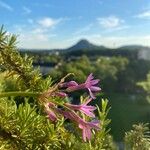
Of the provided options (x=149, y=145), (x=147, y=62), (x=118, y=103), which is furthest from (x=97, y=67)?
(x=149, y=145)

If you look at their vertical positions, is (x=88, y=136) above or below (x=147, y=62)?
above

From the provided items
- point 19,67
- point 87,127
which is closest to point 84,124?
point 87,127

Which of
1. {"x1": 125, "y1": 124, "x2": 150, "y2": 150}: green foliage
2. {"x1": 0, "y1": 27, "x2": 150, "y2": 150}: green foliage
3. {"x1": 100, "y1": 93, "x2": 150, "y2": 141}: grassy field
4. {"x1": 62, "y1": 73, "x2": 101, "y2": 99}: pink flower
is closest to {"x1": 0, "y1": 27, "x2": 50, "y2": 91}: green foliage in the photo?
{"x1": 0, "y1": 27, "x2": 150, "y2": 150}: green foliage

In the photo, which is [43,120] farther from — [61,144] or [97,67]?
[97,67]

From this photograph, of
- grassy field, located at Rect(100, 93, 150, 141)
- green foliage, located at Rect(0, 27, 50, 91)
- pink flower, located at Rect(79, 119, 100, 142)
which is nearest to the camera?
pink flower, located at Rect(79, 119, 100, 142)

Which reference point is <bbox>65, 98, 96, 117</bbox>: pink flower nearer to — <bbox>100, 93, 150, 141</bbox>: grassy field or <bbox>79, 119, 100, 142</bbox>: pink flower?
<bbox>79, 119, 100, 142</bbox>: pink flower

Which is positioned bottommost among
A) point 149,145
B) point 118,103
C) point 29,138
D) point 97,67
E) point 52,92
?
point 118,103
